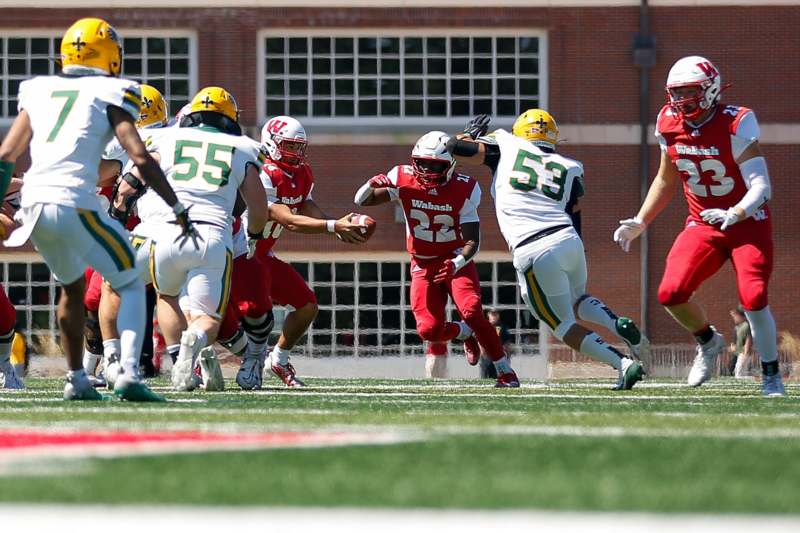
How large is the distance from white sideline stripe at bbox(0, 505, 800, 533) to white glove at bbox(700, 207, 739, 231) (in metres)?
6.59

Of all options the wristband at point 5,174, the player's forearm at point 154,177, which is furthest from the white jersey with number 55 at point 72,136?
the player's forearm at point 154,177

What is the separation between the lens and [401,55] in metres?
25.4

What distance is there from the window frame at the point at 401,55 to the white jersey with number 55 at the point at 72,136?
Answer: 1681 centimetres

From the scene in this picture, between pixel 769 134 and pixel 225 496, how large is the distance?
72.5 feet

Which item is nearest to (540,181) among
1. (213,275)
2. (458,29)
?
(213,275)

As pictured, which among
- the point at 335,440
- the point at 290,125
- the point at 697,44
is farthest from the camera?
the point at 697,44

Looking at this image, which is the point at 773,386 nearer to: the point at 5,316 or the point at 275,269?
the point at 275,269

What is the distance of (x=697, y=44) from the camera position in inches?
992

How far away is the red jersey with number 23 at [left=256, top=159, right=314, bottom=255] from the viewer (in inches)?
490

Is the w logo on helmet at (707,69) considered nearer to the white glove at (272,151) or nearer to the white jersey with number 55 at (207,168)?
the white jersey with number 55 at (207,168)

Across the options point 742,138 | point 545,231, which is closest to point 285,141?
point 545,231

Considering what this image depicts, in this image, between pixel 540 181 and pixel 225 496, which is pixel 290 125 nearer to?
pixel 540 181

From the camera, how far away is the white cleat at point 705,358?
11.1 m

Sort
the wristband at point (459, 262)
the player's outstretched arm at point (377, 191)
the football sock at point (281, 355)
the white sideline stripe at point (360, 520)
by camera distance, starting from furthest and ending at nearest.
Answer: the player's outstretched arm at point (377, 191), the football sock at point (281, 355), the wristband at point (459, 262), the white sideline stripe at point (360, 520)
